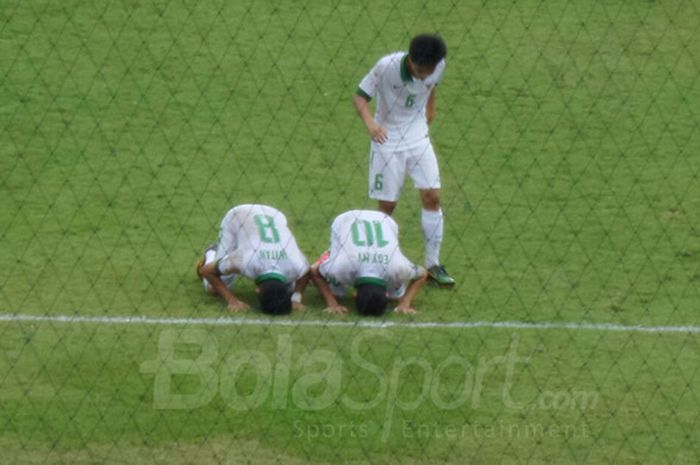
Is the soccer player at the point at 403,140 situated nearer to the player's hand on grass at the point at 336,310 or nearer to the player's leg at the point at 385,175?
the player's leg at the point at 385,175

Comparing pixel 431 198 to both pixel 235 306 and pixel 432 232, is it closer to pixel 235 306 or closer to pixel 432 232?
pixel 432 232

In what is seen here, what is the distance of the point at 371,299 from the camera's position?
1605 cm

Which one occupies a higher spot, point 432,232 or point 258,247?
point 258,247

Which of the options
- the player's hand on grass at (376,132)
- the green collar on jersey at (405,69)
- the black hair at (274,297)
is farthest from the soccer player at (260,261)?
the green collar on jersey at (405,69)

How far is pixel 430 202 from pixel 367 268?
111cm

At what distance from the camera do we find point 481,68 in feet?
70.0

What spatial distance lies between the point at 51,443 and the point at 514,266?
15.5 feet

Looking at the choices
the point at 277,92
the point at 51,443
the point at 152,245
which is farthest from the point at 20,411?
the point at 277,92

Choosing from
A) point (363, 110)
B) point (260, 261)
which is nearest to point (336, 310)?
point (260, 261)

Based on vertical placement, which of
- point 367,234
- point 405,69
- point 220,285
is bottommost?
point 220,285

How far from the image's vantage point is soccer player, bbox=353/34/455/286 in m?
16.8

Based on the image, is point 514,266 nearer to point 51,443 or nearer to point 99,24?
point 51,443

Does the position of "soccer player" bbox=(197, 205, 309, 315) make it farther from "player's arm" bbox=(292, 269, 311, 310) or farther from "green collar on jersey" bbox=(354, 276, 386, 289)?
"green collar on jersey" bbox=(354, 276, 386, 289)

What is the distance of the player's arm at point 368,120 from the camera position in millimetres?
16703
